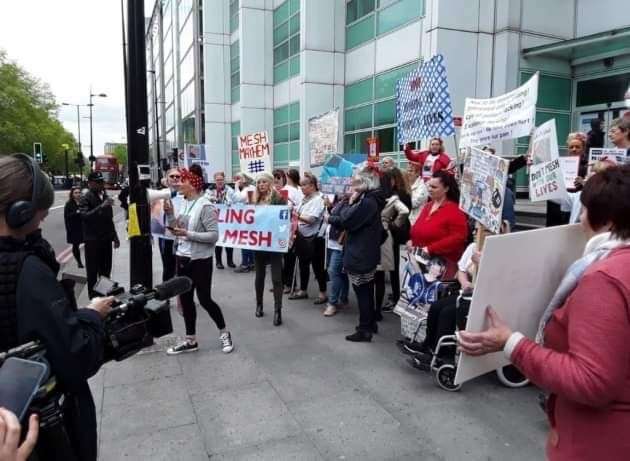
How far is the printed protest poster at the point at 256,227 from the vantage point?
614 cm

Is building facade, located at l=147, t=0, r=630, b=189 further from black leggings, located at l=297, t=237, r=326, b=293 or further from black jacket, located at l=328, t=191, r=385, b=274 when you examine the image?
black jacket, located at l=328, t=191, r=385, b=274

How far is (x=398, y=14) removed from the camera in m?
14.7

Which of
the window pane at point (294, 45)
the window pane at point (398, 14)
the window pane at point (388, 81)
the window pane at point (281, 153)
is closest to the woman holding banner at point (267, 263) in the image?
the window pane at point (388, 81)

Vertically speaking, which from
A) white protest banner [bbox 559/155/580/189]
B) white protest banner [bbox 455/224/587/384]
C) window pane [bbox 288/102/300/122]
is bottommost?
white protest banner [bbox 455/224/587/384]

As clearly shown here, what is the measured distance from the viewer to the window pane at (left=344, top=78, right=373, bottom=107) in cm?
1706

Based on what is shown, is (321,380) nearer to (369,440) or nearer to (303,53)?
(369,440)

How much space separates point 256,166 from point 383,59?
7959 mm

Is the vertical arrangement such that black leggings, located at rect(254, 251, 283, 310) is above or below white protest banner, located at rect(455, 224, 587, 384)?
below

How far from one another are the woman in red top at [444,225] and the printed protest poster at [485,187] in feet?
1.38

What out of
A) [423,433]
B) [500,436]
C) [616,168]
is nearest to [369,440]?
[423,433]

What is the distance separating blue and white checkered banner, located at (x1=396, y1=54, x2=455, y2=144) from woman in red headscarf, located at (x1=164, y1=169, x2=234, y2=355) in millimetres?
3177

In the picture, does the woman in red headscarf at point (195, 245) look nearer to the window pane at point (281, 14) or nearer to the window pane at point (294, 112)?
the window pane at point (294, 112)

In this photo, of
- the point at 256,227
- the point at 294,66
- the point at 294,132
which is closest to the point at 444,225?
the point at 256,227

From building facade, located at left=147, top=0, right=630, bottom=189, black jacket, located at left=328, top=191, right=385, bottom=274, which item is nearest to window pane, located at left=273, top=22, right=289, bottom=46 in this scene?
building facade, located at left=147, top=0, right=630, bottom=189
